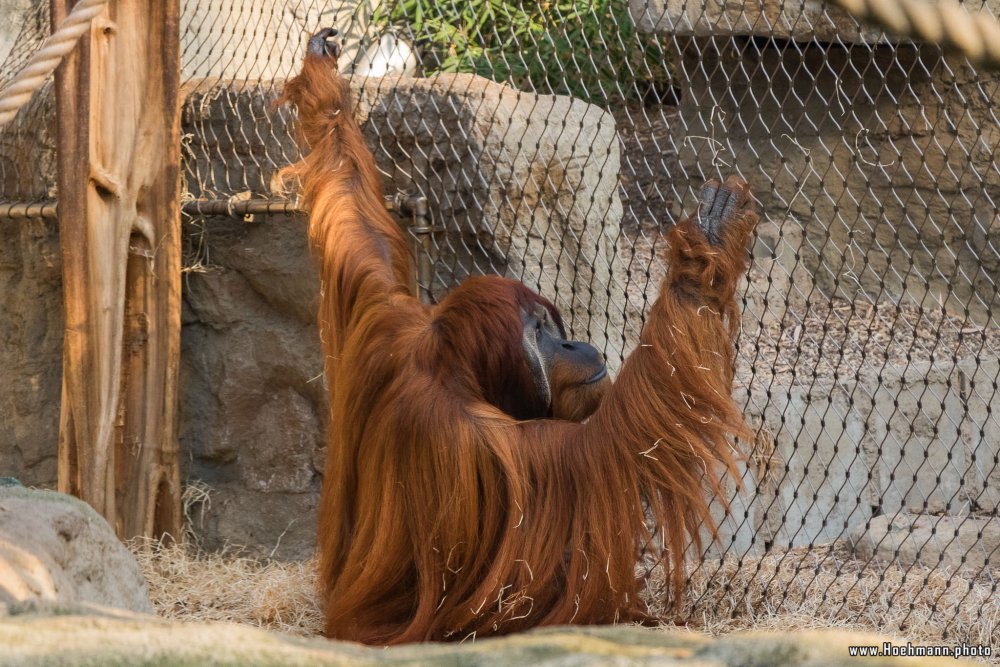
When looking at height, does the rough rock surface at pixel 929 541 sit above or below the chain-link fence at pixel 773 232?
below

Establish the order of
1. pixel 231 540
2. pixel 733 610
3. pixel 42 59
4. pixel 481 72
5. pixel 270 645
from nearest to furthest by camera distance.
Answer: pixel 270 645 < pixel 42 59 < pixel 733 610 < pixel 231 540 < pixel 481 72

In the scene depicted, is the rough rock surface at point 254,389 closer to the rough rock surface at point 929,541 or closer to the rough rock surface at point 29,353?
the rough rock surface at point 29,353

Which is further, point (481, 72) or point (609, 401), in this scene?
point (481, 72)

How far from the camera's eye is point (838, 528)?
4.17 m

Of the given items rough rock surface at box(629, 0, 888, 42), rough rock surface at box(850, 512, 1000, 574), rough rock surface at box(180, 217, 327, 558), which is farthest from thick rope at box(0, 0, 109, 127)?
rough rock surface at box(850, 512, 1000, 574)

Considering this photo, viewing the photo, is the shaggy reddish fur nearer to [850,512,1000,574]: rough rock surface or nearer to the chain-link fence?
the chain-link fence

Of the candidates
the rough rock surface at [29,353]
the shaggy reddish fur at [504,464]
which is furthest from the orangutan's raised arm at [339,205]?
the rough rock surface at [29,353]

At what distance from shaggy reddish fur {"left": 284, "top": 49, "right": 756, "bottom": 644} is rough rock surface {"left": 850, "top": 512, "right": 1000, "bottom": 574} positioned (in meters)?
1.33

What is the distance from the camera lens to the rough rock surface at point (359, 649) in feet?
3.67

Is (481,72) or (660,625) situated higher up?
(481,72)

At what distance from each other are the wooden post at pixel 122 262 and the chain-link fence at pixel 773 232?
31 centimetres

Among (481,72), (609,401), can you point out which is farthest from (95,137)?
(481,72)

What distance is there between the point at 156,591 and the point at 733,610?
1618 mm

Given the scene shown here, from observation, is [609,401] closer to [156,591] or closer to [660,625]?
[660,625]
